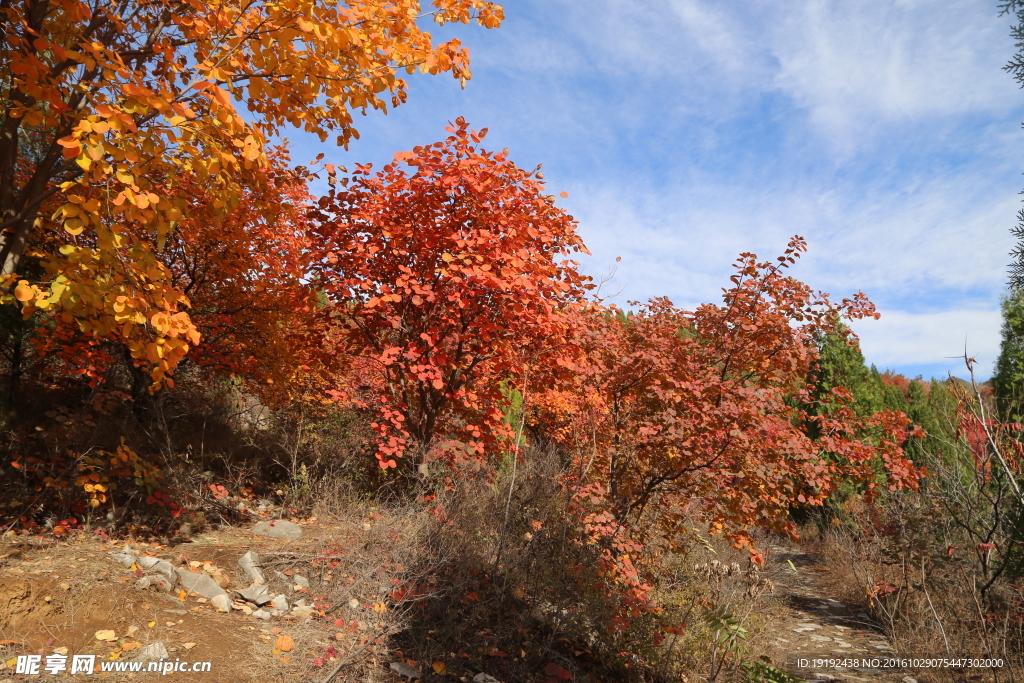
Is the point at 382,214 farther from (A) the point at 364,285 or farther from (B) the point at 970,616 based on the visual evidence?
(B) the point at 970,616

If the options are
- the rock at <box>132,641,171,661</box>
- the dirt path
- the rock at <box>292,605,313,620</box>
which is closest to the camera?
the rock at <box>132,641,171,661</box>

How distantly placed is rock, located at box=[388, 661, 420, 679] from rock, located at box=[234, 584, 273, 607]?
1426 mm

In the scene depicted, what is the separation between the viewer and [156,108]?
286 cm

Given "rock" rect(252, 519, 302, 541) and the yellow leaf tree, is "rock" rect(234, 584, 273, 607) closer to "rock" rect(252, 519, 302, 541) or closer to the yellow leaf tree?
"rock" rect(252, 519, 302, 541)

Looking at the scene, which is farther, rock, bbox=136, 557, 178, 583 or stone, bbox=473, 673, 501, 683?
rock, bbox=136, 557, 178, 583

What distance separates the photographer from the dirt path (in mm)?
5883

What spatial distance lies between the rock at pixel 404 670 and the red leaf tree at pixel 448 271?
6.33 feet

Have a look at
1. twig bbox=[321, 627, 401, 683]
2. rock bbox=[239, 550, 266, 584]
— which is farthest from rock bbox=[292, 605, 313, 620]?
twig bbox=[321, 627, 401, 683]

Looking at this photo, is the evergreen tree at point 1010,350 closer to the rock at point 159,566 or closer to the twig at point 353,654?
the twig at point 353,654

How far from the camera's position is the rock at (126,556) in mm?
5000

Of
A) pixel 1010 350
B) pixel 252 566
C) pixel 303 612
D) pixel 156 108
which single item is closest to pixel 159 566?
pixel 252 566

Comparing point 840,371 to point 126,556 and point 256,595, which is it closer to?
point 256,595

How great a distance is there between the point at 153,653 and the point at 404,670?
1.72m

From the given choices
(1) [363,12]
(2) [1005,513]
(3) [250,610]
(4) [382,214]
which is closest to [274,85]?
(1) [363,12]
